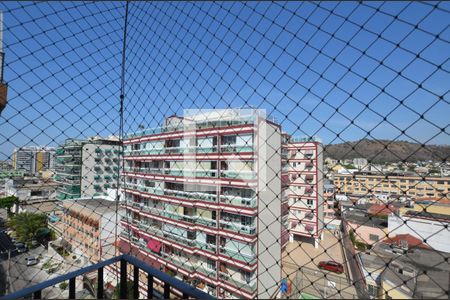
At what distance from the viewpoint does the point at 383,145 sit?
3.39 ft

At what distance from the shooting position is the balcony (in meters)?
0.76

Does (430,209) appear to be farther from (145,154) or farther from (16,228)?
(16,228)

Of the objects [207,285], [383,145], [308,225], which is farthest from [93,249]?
[383,145]

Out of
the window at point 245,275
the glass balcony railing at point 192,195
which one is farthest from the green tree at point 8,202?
the window at point 245,275

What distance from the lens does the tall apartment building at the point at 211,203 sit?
3766mm

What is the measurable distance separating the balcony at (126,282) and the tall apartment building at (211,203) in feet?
7.70

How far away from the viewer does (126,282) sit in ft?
3.15

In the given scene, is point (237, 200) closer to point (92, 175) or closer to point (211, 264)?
point (211, 264)

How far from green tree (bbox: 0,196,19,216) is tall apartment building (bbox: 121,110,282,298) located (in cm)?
883

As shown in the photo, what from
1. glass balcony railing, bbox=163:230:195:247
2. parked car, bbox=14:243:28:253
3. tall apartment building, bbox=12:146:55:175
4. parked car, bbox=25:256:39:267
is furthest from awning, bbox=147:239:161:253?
parked car, bbox=14:243:28:253

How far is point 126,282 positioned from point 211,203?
137 inches

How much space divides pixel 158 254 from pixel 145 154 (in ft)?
7.17

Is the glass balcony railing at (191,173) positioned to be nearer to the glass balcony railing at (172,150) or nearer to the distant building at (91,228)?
the glass balcony railing at (172,150)

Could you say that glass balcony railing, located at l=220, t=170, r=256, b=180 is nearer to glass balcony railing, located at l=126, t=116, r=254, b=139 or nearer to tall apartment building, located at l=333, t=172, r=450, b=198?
glass balcony railing, located at l=126, t=116, r=254, b=139
